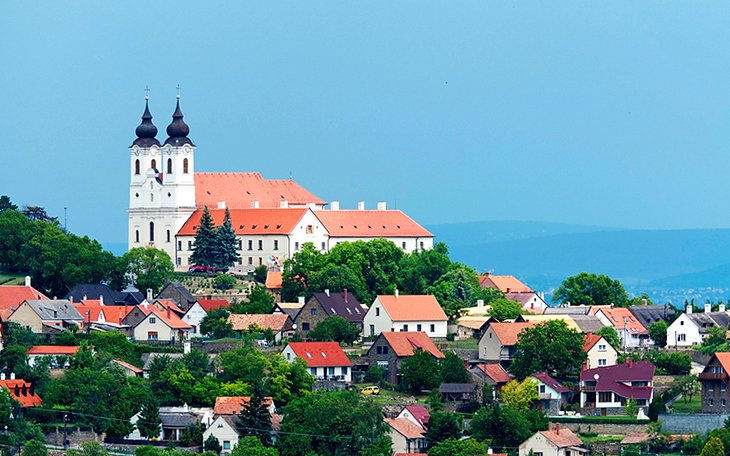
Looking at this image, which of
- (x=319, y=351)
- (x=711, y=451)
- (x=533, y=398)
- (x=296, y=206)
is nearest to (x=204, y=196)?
(x=296, y=206)

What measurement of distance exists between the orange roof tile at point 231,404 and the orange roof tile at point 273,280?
1054 inches

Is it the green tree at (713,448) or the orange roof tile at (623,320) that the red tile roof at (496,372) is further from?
the green tree at (713,448)

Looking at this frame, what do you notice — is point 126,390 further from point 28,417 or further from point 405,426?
point 405,426

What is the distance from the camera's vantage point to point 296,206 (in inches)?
4764

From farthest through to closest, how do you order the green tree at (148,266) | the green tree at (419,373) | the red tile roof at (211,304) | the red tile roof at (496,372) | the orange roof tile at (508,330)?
the green tree at (148,266)
the red tile roof at (211,304)
the orange roof tile at (508,330)
the red tile roof at (496,372)
the green tree at (419,373)

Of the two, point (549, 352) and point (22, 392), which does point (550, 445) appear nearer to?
point (549, 352)

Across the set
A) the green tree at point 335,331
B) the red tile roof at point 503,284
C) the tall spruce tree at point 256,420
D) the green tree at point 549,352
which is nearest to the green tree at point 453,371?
the green tree at point 549,352

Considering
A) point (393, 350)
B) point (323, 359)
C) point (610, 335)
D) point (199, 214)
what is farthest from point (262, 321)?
point (199, 214)

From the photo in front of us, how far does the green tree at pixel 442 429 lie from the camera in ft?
227

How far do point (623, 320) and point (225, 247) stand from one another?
85.8 ft

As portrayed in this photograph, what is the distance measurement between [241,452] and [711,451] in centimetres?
1602

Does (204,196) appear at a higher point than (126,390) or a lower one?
higher

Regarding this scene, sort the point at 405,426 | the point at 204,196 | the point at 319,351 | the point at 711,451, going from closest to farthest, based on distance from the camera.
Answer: the point at 711,451 → the point at 405,426 → the point at 319,351 → the point at 204,196

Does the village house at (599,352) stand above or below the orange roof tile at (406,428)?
above
